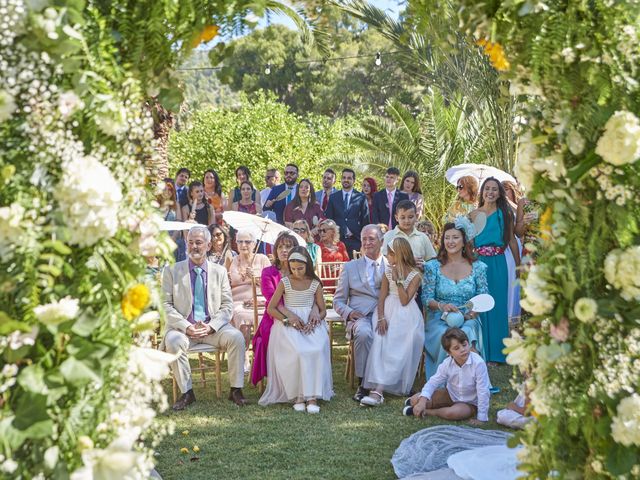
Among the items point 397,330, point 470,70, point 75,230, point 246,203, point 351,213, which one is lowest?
point 397,330

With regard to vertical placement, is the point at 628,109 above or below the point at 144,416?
above

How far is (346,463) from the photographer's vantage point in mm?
5723

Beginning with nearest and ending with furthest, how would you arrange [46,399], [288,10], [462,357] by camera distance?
[46,399]
[288,10]
[462,357]

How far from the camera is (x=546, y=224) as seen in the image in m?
3.24

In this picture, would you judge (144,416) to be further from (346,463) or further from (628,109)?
(346,463)

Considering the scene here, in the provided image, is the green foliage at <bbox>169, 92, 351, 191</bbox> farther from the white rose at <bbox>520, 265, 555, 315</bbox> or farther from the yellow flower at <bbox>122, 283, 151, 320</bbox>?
the yellow flower at <bbox>122, 283, 151, 320</bbox>

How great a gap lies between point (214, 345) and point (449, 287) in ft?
7.73

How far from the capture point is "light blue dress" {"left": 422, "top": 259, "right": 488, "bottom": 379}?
300 inches

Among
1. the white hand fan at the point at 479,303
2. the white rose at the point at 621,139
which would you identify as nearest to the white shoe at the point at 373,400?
the white hand fan at the point at 479,303

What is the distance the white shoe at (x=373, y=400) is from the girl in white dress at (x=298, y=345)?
37 cm

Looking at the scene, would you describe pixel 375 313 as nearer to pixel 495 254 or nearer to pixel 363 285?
pixel 363 285

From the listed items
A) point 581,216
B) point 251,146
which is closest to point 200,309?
point 581,216

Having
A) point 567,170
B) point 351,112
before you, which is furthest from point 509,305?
point 351,112

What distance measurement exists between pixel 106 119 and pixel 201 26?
50cm
